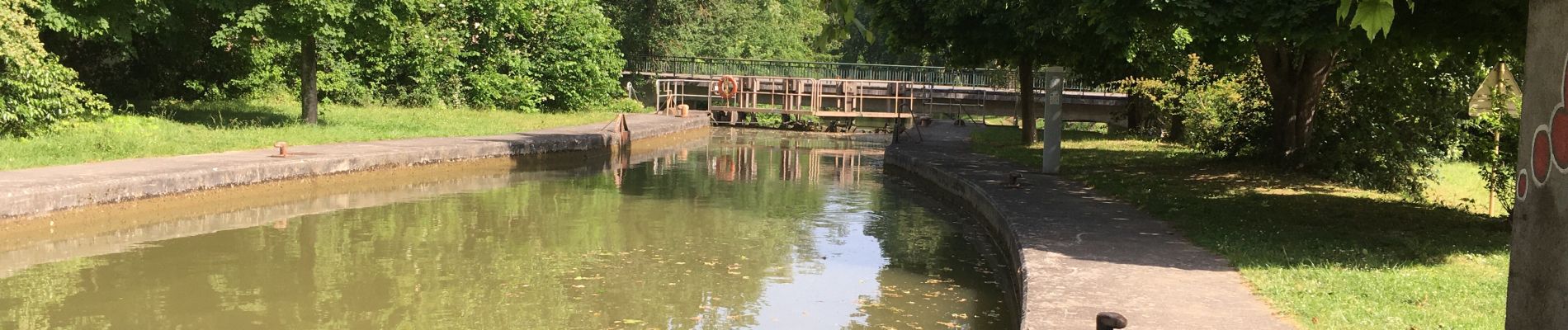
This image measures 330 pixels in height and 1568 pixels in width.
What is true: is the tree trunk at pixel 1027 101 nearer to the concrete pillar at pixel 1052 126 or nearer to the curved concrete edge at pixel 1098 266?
the concrete pillar at pixel 1052 126

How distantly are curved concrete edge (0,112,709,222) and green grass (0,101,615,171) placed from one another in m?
0.52

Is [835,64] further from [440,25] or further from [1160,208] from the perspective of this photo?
[1160,208]

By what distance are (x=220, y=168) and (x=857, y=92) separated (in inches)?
1276

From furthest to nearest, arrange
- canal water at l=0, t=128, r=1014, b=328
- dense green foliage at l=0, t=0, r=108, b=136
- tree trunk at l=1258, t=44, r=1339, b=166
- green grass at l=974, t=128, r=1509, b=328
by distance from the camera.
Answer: tree trunk at l=1258, t=44, r=1339, b=166 < dense green foliage at l=0, t=0, r=108, b=136 < canal water at l=0, t=128, r=1014, b=328 < green grass at l=974, t=128, r=1509, b=328

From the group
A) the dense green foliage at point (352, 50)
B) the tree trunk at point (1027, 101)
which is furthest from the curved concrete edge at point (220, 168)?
the tree trunk at point (1027, 101)

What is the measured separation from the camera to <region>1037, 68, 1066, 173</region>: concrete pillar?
18656 millimetres

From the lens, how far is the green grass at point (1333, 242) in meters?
8.12

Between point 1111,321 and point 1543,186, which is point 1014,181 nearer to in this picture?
point 1111,321

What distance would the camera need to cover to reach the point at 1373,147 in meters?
16.9

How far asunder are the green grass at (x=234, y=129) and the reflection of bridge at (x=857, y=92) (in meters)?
10.7

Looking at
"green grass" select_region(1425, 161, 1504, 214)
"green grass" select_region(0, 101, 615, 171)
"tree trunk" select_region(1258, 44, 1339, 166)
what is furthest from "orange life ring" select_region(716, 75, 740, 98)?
"tree trunk" select_region(1258, 44, 1339, 166)

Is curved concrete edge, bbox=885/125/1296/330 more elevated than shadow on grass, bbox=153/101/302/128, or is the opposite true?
shadow on grass, bbox=153/101/302/128

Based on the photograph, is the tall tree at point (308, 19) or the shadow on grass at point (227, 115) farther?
the shadow on grass at point (227, 115)

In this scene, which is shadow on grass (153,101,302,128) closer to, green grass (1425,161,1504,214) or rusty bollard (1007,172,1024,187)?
rusty bollard (1007,172,1024,187)
